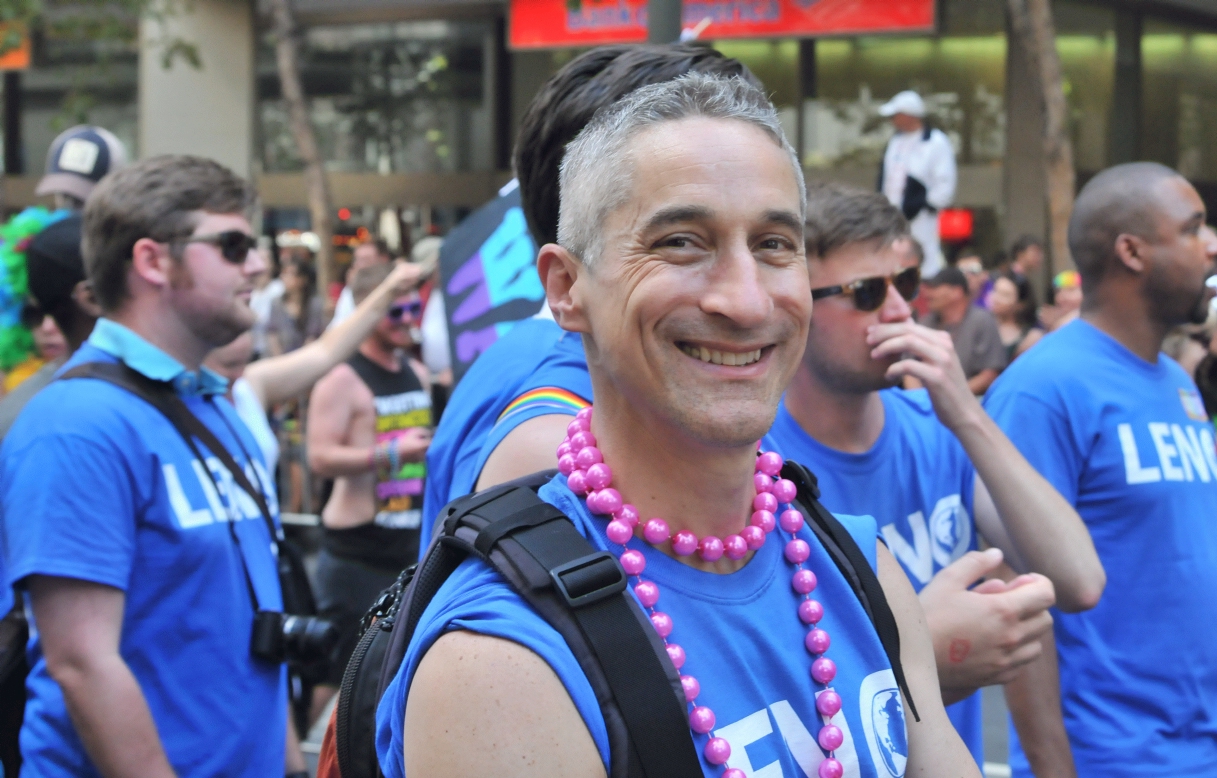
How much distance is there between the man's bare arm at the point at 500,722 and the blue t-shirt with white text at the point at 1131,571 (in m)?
2.23

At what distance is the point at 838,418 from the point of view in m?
2.92

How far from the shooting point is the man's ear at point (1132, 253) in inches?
139

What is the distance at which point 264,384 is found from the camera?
4.86m

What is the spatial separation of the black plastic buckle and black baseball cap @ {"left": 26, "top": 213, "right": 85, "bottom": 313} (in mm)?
2573

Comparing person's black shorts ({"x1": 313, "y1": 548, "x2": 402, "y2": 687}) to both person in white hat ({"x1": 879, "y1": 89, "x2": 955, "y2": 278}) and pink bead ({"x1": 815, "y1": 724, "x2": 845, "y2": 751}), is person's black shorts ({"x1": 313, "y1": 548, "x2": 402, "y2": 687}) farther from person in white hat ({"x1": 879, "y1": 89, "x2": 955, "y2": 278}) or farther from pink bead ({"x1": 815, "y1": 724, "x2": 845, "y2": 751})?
pink bead ({"x1": 815, "y1": 724, "x2": 845, "y2": 751})

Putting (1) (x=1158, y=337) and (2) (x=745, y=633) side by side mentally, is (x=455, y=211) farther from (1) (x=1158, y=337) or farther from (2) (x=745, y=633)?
(2) (x=745, y=633)

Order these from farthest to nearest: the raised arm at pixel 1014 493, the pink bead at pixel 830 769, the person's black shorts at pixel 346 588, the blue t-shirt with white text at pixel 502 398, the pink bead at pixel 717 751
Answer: the person's black shorts at pixel 346 588
the raised arm at pixel 1014 493
the blue t-shirt with white text at pixel 502 398
the pink bead at pixel 830 769
the pink bead at pixel 717 751

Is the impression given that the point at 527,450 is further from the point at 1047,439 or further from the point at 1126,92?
the point at 1126,92

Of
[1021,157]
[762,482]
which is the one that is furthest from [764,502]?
[1021,157]

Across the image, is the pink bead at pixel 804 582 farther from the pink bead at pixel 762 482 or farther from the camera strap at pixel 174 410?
the camera strap at pixel 174 410

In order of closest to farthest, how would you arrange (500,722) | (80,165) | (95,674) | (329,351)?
(500,722) < (95,674) < (329,351) < (80,165)

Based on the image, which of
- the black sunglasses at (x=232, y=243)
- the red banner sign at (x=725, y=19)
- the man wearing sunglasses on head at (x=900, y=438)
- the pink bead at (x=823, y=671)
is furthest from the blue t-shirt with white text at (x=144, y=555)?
the red banner sign at (x=725, y=19)

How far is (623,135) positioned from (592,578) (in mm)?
577

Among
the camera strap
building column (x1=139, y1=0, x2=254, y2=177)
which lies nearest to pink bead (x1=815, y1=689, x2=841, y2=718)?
the camera strap
